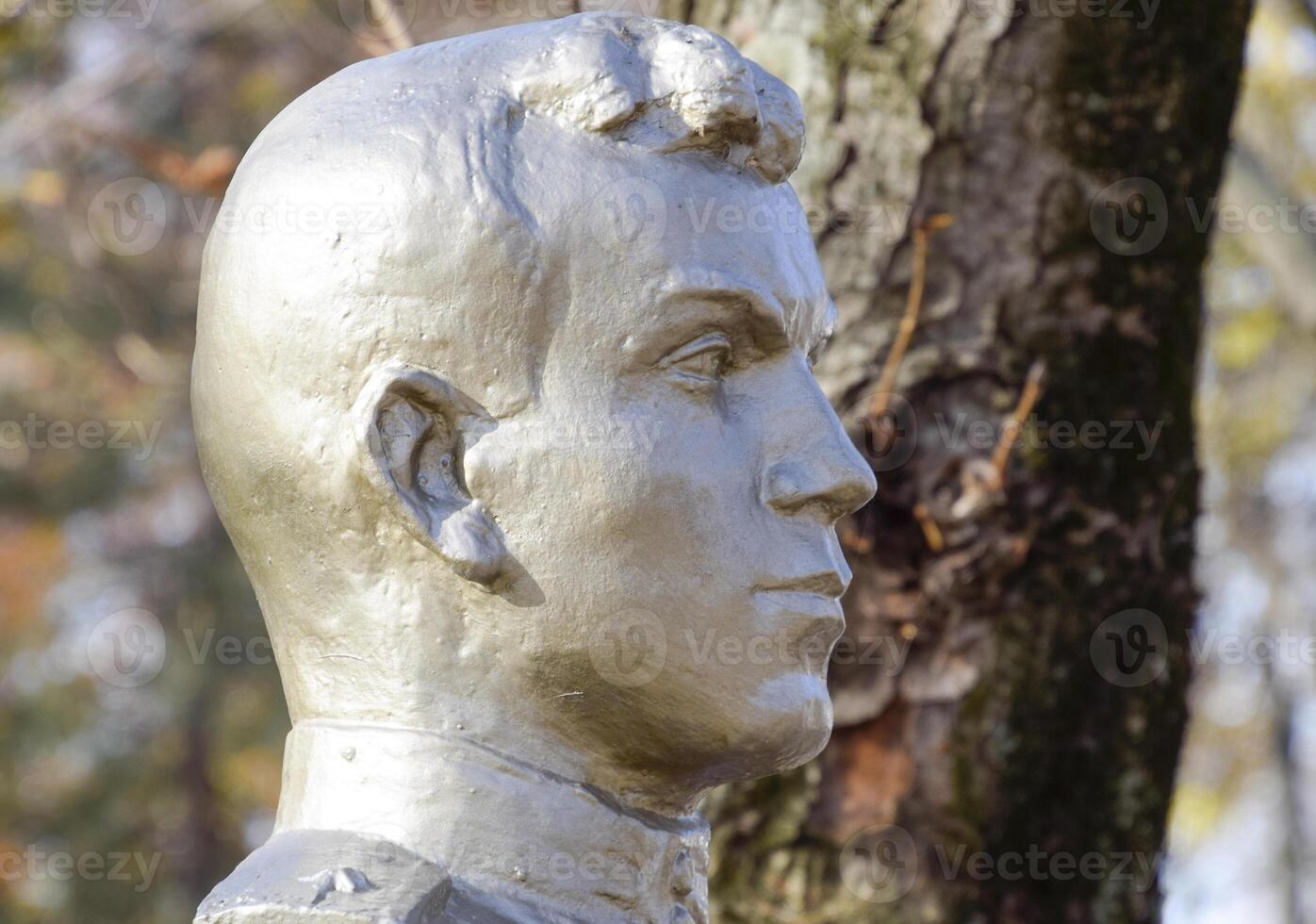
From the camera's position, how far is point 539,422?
8.34 ft

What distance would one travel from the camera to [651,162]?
8.75ft

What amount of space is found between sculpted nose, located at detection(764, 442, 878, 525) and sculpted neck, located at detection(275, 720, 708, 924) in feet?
1.76

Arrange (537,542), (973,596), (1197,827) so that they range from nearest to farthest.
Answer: (537,542), (973,596), (1197,827)

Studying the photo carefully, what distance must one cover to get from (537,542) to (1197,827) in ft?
37.9

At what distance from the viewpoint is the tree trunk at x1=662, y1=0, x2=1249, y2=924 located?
4.26m

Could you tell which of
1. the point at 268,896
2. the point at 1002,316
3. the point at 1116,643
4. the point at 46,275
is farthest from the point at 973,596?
the point at 46,275

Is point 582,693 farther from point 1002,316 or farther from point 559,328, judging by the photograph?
point 1002,316
